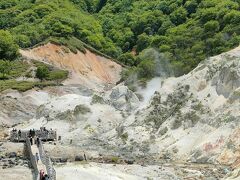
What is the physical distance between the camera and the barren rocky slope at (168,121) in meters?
52.8

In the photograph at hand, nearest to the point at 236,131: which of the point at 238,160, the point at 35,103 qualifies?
the point at 238,160

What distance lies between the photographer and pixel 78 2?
198 meters

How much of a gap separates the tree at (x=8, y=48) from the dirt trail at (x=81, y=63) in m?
3.54

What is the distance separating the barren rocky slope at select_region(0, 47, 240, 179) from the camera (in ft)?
173

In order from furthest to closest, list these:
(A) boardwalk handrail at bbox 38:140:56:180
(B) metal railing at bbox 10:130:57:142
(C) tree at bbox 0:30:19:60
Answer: (C) tree at bbox 0:30:19:60 < (B) metal railing at bbox 10:130:57:142 < (A) boardwalk handrail at bbox 38:140:56:180

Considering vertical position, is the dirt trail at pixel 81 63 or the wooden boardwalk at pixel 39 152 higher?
the wooden boardwalk at pixel 39 152

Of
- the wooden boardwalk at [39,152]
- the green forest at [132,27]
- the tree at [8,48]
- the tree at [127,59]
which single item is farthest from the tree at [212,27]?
the wooden boardwalk at [39,152]

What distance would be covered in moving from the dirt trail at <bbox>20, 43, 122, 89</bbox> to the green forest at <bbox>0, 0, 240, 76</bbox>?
3.79 m

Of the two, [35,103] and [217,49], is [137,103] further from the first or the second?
[217,49]

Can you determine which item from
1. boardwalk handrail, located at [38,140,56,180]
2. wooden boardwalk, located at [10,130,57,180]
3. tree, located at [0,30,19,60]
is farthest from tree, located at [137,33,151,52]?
boardwalk handrail, located at [38,140,56,180]

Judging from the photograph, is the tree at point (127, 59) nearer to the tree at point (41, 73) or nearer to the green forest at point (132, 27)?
the green forest at point (132, 27)

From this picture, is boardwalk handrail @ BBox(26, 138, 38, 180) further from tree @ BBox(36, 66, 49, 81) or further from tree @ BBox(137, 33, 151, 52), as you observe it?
tree @ BBox(137, 33, 151, 52)

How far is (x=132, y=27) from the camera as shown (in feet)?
567

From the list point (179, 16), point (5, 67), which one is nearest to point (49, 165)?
point (5, 67)
